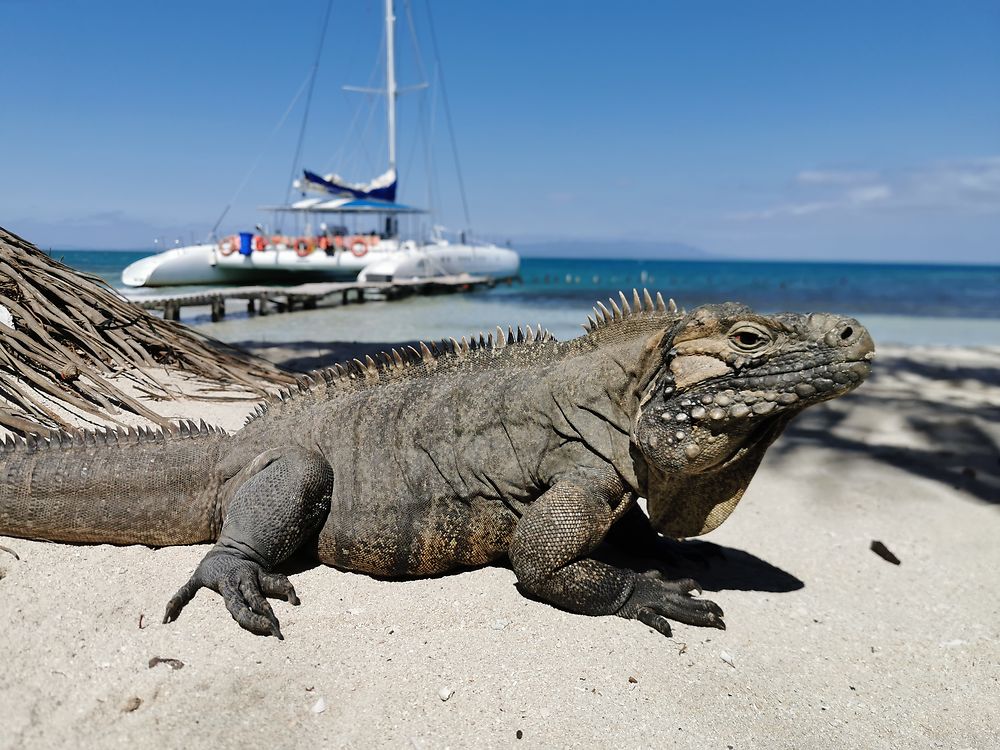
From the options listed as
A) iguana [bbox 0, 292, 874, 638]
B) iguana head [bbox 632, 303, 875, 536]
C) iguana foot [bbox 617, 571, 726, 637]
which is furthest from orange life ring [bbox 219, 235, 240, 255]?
iguana head [bbox 632, 303, 875, 536]

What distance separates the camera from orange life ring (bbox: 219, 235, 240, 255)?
Answer: 3638 centimetres

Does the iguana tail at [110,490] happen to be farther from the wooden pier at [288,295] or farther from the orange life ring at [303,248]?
the orange life ring at [303,248]

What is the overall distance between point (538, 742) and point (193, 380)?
4734mm

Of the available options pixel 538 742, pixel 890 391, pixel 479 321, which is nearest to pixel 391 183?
pixel 479 321

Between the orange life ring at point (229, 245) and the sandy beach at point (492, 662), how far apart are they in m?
35.2

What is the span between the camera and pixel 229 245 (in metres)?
36.6

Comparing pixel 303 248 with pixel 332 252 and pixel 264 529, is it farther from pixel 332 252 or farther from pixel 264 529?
pixel 264 529

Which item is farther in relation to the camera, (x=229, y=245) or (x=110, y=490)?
(x=229, y=245)

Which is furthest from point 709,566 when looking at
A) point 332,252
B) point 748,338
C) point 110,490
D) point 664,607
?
point 332,252

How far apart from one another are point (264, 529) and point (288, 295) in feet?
72.2

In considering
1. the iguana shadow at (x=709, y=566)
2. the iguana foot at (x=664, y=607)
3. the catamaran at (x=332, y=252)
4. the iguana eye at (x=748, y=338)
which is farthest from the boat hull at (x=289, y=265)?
the iguana eye at (x=748, y=338)

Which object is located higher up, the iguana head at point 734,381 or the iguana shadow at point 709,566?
the iguana head at point 734,381

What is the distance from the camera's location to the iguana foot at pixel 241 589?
314 centimetres

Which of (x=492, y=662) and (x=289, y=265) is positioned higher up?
(x=492, y=662)
